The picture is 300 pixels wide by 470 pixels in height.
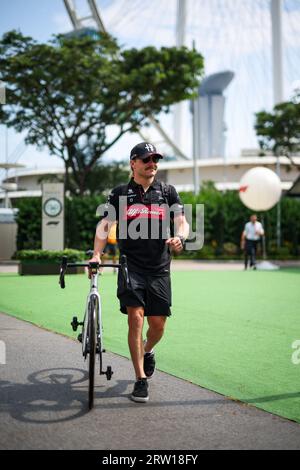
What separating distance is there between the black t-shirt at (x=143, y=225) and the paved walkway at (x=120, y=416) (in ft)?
3.44

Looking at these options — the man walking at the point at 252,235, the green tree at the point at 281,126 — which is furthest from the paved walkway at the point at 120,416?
the green tree at the point at 281,126

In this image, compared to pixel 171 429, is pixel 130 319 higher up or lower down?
higher up

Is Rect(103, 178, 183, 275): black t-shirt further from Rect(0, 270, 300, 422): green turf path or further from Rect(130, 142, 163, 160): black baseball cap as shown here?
Rect(0, 270, 300, 422): green turf path

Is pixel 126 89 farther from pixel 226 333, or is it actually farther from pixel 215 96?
pixel 215 96

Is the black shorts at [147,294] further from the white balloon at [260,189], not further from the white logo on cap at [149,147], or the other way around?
the white balloon at [260,189]

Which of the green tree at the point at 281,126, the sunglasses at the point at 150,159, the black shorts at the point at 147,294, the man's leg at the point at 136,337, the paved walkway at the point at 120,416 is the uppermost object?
the green tree at the point at 281,126

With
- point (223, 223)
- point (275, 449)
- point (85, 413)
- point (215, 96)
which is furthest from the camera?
point (215, 96)

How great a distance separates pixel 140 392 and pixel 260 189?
636 inches

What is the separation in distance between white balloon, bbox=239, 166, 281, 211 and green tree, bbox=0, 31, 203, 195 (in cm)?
901

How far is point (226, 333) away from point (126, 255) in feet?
10.6

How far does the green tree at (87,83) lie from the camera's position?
26141 mm
